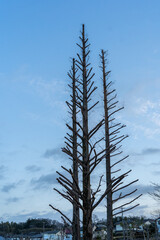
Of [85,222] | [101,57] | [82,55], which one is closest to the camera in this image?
[85,222]

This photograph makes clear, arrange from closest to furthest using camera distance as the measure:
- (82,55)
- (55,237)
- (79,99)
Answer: (79,99) → (82,55) → (55,237)

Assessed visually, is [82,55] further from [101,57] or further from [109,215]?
[101,57]

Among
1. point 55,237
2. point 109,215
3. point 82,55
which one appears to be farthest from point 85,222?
point 55,237

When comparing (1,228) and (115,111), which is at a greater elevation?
(115,111)

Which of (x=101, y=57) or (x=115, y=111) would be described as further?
(x=101, y=57)

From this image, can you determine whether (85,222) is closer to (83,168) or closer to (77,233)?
(83,168)

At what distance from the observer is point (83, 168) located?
3.06 m

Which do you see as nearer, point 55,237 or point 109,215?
point 109,215

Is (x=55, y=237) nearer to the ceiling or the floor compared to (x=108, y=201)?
nearer to the floor

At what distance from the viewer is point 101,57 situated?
15.4m

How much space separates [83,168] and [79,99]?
1068 mm

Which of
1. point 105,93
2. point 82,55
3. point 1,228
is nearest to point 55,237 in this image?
point 1,228

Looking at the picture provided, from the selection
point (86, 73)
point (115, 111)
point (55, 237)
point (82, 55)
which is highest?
point (115, 111)

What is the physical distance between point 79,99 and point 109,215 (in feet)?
30.4
